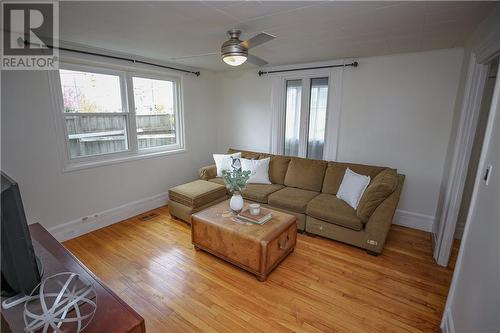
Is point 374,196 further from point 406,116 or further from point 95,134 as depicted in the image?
point 95,134

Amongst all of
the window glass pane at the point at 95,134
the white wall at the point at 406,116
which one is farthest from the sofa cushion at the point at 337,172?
the window glass pane at the point at 95,134

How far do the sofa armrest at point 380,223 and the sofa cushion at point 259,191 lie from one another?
1.31 metres

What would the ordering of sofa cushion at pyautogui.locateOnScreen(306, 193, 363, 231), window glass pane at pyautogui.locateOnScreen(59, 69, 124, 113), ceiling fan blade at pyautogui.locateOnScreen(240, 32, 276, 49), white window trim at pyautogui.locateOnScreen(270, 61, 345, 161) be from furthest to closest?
white window trim at pyautogui.locateOnScreen(270, 61, 345, 161) < window glass pane at pyautogui.locateOnScreen(59, 69, 124, 113) < sofa cushion at pyautogui.locateOnScreen(306, 193, 363, 231) < ceiling fan blade at pyautogui.locateOnScreen(240, 32, 276, 49)

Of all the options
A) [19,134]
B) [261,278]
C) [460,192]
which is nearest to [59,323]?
[261,278]

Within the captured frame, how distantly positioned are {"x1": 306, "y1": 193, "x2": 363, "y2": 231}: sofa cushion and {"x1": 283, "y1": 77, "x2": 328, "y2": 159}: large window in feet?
3.58

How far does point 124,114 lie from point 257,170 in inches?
82.4

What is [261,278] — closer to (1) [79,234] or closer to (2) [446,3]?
(1) [79,234]

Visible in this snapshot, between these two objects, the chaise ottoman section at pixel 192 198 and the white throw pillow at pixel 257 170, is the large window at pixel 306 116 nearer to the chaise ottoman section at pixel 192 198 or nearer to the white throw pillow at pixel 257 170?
the white throw pillow at pixel 257 170

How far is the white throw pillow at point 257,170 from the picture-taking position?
372 cm

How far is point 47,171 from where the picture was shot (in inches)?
105

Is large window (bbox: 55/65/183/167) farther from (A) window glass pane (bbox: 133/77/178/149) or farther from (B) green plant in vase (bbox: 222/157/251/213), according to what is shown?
(B) green plant in vase (bbox: 222/157/251/213)

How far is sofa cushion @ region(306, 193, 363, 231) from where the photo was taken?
8.76 feet

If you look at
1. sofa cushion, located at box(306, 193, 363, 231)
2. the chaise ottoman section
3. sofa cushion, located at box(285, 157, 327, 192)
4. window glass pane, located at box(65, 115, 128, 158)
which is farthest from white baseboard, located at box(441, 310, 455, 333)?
window glass pane, located at box(65, 115, 128, 158)

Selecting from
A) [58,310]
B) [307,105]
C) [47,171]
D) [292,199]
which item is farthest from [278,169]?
[58,310]
